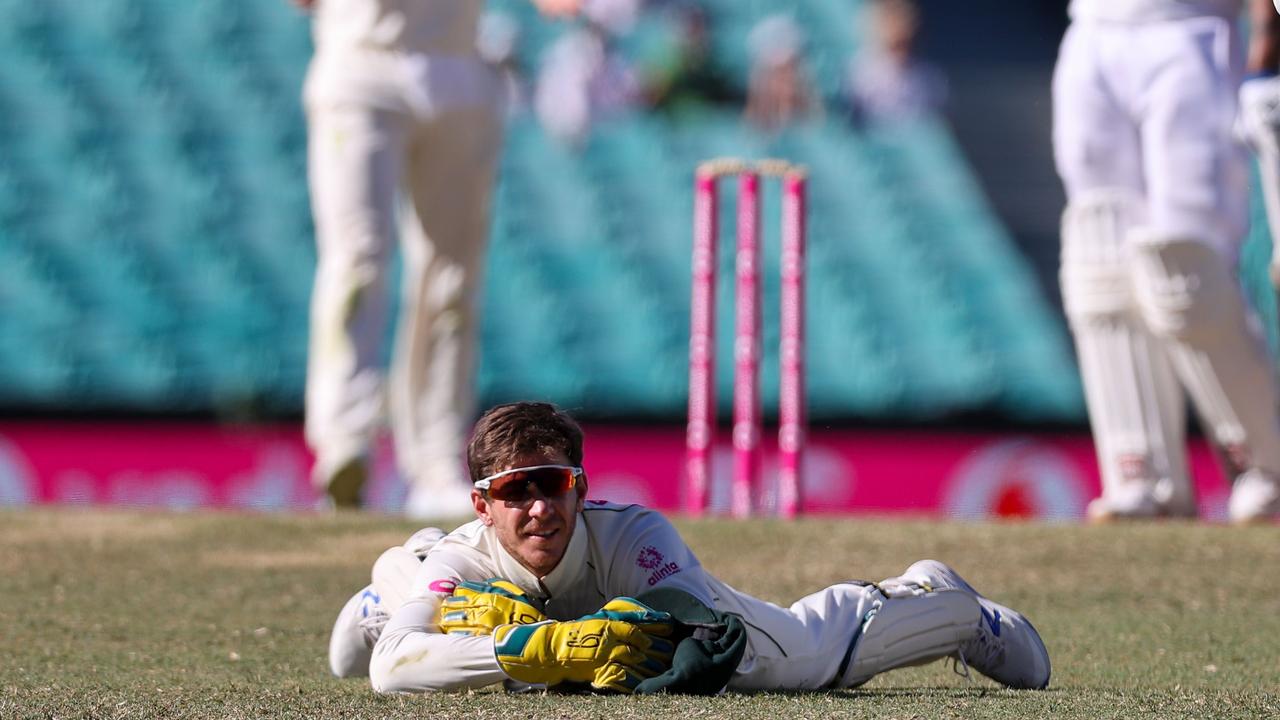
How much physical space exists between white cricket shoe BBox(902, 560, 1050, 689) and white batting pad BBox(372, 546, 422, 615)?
968 millimetres

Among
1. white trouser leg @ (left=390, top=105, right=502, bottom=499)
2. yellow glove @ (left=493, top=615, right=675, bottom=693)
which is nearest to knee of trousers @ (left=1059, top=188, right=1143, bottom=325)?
white trouser leg @ (left=390, top=105, right=502, bottom=499)

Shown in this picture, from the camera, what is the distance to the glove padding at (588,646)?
10.9 feet

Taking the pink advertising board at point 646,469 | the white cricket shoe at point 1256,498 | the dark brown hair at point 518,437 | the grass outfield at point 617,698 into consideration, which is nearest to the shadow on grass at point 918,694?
the grass outfield at point 617,698

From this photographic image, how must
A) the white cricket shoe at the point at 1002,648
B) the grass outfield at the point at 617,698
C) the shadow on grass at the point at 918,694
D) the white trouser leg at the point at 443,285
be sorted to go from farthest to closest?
the white trouser leg at the point at 443,285
the white cricket shoe at the point at 1002,648
the shadow on grass at the point at 918,694
the grass outfield at the point at 617,698

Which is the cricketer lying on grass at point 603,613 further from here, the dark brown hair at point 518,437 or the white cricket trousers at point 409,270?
the white cricket trousers at point 409,270

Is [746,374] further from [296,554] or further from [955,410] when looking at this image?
[955,410]

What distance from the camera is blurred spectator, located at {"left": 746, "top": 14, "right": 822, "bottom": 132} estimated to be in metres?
13.9

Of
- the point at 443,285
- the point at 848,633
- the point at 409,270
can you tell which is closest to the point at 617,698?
the point at 848,633

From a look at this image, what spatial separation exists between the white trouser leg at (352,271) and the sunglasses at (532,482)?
12.2 feet

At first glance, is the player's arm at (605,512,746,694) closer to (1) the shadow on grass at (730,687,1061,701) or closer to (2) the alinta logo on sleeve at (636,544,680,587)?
(2) the alinta logo on sleeve at (636,544,680,587)

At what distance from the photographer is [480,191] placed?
765cm

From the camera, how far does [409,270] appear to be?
25.6 ft

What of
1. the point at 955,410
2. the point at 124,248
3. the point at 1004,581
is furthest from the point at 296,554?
the point at 124,248

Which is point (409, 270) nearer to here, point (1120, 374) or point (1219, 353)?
point (1120, 374)
